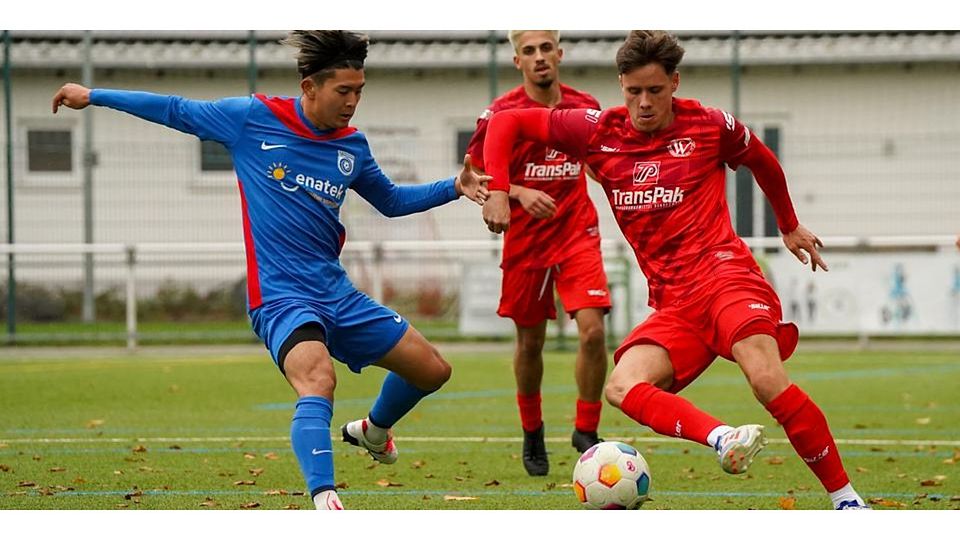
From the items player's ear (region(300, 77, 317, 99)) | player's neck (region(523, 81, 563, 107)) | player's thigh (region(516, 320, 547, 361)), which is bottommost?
player's thigh (region(516, 320, 547, 361))

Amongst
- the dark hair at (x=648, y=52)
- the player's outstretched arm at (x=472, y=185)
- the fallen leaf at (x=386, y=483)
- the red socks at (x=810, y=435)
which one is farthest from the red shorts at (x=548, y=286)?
the red socks at (x=810, y=435)

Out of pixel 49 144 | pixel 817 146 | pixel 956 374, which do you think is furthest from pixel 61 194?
pixel 956 374

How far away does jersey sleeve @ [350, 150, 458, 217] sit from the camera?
6469 millimetres

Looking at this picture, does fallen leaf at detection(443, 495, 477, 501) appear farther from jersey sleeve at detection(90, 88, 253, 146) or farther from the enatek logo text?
jersey sleeve at detection(90, 88, 253, 146)

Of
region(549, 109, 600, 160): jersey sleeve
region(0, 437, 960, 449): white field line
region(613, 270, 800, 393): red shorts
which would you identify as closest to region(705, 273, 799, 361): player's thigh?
region(613, 270, 800, 393): red shorts

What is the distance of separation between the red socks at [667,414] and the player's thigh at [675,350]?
0.58 ft

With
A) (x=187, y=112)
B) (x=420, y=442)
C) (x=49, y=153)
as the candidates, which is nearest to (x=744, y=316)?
A: (x=187, y=112)

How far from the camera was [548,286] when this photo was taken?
312 inches

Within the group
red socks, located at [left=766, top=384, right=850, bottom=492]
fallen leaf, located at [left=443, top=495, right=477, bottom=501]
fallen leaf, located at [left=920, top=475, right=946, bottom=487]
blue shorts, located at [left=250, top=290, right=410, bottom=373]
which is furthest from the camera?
fallen leaf, located at [left=920, top=475, right=946, bottom=487]

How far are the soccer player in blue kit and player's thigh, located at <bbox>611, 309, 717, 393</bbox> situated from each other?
0.97m

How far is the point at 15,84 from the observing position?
18250 mm

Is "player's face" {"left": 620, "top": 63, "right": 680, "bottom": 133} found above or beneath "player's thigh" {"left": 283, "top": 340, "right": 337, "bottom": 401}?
above

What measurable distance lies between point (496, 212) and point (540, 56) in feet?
6.63

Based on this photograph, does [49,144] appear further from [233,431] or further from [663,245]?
[663,245]
